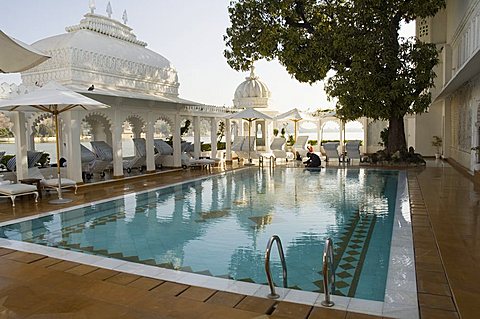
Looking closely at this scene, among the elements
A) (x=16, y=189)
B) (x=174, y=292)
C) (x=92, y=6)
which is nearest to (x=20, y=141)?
(x=16, y=189)

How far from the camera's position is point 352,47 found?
1459 cm

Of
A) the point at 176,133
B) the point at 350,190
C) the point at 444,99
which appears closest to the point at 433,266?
the point at 350,190

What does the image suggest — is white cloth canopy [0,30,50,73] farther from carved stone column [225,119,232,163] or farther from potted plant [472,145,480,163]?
carved stone column [225,119,232,163]

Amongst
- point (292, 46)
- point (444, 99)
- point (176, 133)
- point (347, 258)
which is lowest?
point (347, 258)

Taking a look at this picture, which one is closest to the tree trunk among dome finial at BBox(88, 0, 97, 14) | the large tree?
the large tree

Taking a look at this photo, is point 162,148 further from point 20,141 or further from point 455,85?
point 455,85

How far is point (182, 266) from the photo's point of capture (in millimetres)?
5023

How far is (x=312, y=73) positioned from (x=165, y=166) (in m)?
7.24

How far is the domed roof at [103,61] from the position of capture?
1244 cm

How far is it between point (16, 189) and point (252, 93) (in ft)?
60.9

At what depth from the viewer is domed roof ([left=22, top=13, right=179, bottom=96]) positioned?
1244cm

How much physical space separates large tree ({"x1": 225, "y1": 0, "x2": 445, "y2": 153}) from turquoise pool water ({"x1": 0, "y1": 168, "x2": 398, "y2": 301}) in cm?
457

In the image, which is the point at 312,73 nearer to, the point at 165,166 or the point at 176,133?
the point at 176,133

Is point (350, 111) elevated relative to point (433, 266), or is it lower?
elevated
